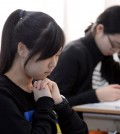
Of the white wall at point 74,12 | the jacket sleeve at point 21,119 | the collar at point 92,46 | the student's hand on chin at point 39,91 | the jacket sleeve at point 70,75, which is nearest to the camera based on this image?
the jacket sleeve at point 21,119

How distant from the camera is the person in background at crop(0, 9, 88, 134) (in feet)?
3.25

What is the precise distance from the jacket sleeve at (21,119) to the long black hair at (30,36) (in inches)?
5.7

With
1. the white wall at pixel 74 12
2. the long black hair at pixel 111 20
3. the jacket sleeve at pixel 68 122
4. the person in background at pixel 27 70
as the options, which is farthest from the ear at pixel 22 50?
the white wall at pixel 74 12

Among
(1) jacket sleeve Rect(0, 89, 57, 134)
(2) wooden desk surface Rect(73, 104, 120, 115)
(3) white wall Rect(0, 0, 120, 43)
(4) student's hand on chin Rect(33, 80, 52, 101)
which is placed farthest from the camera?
(3) white wall Rect(0, 0, 120, 43)

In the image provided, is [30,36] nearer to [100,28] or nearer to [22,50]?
[22,50]

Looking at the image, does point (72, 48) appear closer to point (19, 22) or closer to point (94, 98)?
point (94, 98)

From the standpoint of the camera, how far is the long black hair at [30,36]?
104 cm

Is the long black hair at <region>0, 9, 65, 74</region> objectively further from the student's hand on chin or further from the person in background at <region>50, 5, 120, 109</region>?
the person in background at <region>50, 5, 120, 109</region>

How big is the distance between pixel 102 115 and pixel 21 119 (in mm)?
786

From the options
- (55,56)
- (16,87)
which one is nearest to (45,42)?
(55,56)

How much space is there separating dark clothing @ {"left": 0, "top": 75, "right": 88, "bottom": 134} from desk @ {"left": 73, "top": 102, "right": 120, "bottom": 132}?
627 millimetres

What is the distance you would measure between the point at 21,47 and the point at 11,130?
269 millimetres

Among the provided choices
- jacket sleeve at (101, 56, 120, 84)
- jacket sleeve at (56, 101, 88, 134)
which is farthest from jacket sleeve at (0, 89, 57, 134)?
jacket sleeve at (101, 56, 120, 84)

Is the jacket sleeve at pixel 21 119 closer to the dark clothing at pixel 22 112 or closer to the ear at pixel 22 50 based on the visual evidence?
the dark clothing at pixel 22 112
